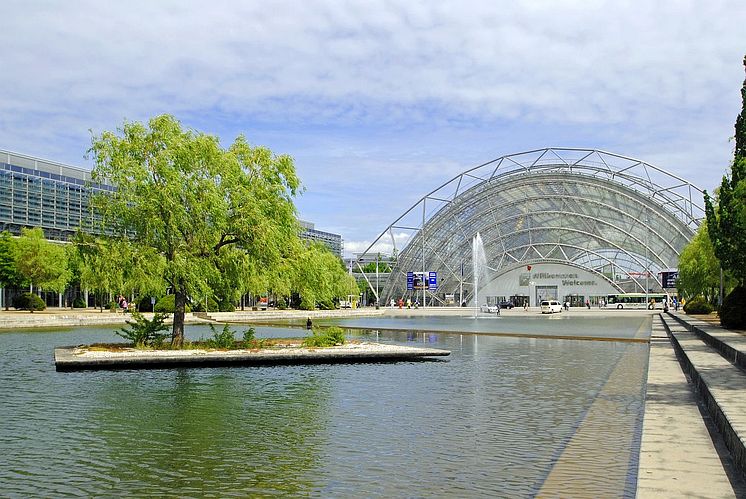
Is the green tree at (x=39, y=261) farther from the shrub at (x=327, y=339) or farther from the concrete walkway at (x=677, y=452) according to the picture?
the concrete walkway at (x=677, y=452)

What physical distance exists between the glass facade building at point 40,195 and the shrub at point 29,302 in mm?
15206

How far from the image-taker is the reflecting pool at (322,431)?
10281mm

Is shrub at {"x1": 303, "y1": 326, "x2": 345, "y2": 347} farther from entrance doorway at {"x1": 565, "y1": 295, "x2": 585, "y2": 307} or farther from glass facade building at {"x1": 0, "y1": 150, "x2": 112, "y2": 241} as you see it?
entrance doorway at {"x1": 565, "y1": 295, "x2": 585, "y2": 307}

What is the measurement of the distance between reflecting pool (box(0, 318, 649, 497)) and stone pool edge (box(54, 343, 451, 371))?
2.83 feet

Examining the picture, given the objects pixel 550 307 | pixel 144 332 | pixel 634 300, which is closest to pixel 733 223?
pixel 144 332

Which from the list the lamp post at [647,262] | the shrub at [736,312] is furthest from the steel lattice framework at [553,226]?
the shrub at [736,312]

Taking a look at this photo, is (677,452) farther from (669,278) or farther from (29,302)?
(669,278)

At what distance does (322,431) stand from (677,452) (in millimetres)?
6124

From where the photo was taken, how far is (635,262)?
114125mm

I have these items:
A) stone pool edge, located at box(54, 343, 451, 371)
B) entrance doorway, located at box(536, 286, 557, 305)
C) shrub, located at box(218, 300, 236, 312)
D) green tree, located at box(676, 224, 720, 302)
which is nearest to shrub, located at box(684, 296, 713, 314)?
green tree, located at box(676, 224, 720, 302)

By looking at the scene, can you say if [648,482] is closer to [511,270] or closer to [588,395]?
[588,395]

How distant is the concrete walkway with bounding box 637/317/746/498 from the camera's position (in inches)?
344

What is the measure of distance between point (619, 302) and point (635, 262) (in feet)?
24.2

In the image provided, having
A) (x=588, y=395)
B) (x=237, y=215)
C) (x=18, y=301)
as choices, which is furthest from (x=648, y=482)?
(x=18, y=301)
